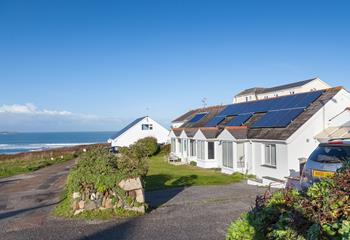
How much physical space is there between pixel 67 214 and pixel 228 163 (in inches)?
594

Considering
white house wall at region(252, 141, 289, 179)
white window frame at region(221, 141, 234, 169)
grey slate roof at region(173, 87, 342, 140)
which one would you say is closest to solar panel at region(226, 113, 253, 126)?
grey slate roof at region(173, 87, 342, 140)

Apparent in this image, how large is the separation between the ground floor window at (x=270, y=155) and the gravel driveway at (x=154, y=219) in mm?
4794

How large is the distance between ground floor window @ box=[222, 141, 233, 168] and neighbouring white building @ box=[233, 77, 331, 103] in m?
37.9

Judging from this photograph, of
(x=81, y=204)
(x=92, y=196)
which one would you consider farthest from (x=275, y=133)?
(x=81, y=204)

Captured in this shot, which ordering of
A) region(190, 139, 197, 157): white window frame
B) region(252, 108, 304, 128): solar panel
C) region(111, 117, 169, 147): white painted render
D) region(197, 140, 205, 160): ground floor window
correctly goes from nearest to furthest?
region(252, 108, 304, 128): solar panel < region(197, 140, 205, 160): ground floor window < region(190, 139, 197, 157): white window frame < region(111, 117, 169, 147): white painted render

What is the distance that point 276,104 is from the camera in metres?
25.0

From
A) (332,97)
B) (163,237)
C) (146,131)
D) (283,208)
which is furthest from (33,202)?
(146,131)

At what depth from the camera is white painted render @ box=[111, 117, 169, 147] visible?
53875 mm

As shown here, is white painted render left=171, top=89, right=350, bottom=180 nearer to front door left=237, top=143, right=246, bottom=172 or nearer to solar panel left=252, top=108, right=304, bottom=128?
front door left=237, top=143, right=246, bottom=172

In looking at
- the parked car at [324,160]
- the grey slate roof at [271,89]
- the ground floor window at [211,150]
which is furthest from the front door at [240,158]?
the grey slate roof at [271,89]

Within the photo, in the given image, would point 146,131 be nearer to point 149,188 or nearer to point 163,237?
point 149,188

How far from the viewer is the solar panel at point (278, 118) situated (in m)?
20.7

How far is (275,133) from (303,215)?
56.1ft

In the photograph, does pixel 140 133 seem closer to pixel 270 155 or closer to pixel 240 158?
pixel 240 158
